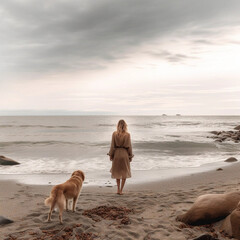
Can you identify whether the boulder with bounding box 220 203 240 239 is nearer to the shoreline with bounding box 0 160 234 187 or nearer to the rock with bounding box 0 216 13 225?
the rock with bounding box 0 216 13 225

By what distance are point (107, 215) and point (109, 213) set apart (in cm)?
12

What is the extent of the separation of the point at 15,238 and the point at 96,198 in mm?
2784

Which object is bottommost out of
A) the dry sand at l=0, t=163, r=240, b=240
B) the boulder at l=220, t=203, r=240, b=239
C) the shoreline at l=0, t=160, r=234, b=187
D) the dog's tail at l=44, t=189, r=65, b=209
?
the shoreline at l=0, t=160, r=234, b=187

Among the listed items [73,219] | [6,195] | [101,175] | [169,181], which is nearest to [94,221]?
[73,219]

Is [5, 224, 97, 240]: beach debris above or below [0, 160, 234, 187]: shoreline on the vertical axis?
above

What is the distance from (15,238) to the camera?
13.4 feet

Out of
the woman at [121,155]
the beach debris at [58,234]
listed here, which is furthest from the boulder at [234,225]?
the woman at [121,155]

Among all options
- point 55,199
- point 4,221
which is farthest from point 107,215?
point 4,221

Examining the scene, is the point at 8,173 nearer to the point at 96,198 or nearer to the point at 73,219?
the point at 96,198

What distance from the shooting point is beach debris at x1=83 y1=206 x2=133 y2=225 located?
5000 mm

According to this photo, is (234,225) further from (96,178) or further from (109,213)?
(96,178)

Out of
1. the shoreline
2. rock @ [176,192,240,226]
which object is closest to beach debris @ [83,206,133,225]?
rock @ [176,192,240,226]

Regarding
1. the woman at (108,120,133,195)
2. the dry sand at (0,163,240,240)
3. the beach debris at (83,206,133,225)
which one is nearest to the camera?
the dry sand at (0,163,240,240)

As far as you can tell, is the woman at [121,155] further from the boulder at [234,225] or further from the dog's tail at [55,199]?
the boulder at [234,225]
